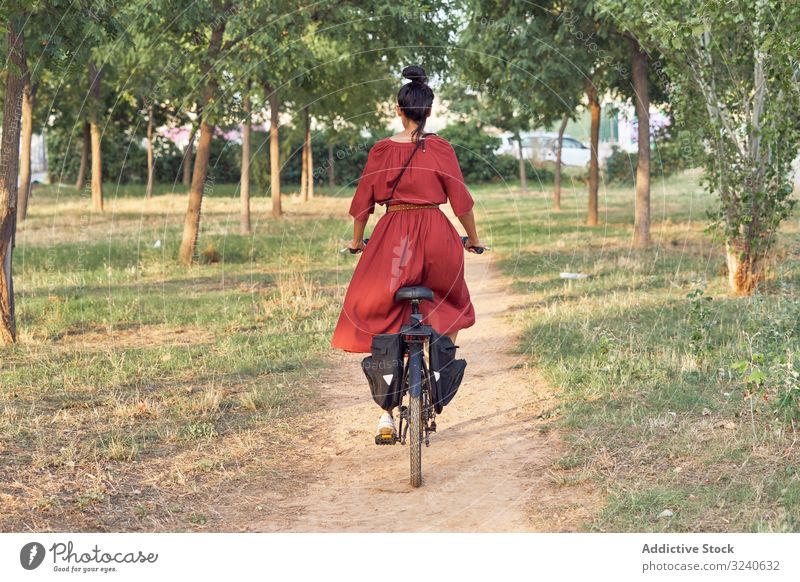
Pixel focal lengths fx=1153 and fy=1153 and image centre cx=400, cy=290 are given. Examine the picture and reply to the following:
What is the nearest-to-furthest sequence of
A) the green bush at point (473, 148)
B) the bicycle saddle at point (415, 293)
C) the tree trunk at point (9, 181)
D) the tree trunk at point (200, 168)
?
the bicycle saddle at point (415, 293) < the tree trunk at point (9, 181) < the tree trunk at point (200, 168) < the green bush at point (473, 148)

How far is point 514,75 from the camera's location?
17.4 m

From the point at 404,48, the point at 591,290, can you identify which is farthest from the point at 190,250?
the point at 591,290

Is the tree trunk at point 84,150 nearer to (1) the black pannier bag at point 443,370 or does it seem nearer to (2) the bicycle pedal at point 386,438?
(2) the bicycle pedal at point 386,438

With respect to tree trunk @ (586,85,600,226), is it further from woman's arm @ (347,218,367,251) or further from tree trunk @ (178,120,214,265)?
woman's arm @ (347,218,367,251)

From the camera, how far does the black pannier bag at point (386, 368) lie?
673 cm

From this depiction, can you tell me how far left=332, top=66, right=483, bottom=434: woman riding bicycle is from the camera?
22.0ft

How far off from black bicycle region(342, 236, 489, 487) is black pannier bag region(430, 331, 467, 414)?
3cm

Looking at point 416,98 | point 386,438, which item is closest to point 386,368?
point 386,438

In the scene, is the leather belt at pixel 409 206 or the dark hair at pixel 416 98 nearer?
the dark hair at pixel 416 98

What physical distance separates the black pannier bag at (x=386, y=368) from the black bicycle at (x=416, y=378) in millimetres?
55

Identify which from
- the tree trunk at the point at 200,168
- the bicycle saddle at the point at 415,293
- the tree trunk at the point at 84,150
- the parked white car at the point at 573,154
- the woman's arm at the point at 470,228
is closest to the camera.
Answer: the bicycle saddle at the point at 415,293

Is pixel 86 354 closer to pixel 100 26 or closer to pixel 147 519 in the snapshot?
pixel 100 26

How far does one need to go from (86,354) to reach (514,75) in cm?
904

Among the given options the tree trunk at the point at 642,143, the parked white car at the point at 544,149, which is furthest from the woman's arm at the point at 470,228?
the parked white car at the point at 544,149
